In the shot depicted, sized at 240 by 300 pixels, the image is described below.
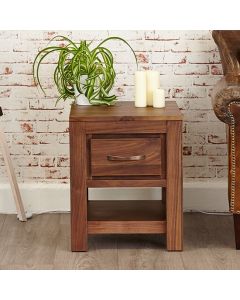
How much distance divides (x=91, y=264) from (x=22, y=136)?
35.3 inches

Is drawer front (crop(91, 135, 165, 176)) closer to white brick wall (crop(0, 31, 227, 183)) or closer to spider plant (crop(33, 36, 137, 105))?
spider plant (crop(33, 36, 137, 105))

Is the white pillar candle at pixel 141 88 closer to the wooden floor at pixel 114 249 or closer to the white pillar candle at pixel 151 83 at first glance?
the white pillar candle at pixel 151 83

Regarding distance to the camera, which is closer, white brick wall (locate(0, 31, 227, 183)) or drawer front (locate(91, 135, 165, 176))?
drawer front (locate(91, 135, 165, 176))

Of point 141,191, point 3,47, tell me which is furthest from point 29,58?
point 141,191

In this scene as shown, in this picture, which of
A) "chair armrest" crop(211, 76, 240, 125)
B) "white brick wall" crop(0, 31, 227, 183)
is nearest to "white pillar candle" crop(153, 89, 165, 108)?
"chair armrest" crop(211, 76, 240, 125)

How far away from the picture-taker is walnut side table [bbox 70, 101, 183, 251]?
235cm

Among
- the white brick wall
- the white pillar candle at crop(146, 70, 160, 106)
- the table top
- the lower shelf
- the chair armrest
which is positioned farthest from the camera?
the white brick wall

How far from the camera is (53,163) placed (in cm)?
303

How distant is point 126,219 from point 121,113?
1.38 ft

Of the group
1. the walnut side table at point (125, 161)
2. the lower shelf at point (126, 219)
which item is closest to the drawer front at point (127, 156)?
the walnut side table at point (125, 161)

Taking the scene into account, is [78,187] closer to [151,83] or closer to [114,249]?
[114,249]

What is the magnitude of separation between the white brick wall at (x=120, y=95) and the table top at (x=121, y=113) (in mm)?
415

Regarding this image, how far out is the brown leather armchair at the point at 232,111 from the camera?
2.24 m
